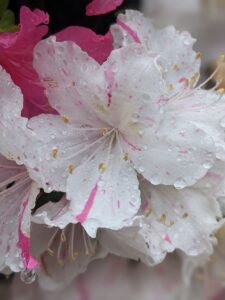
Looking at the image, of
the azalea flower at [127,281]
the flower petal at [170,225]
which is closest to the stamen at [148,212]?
the flower petal at [170,225]

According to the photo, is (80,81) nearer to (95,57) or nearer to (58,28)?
(95,57)

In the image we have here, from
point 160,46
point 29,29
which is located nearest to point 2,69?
point 29,29

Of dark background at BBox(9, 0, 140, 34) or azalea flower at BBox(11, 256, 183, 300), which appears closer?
dark background at BBox(9, 0, 140, 34)

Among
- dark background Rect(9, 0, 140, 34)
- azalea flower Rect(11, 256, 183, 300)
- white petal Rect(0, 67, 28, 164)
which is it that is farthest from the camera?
azalea flower Rect(11, 256, 183, 300)

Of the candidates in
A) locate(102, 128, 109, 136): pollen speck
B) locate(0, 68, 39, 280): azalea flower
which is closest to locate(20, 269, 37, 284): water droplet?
locate(0, 68, 39, 280): azalea flower

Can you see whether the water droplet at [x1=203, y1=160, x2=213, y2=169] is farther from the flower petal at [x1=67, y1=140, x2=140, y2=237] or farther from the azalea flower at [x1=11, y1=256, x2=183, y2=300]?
the azalea flower at [x1=11, y1=256, x2=183, y2=300]

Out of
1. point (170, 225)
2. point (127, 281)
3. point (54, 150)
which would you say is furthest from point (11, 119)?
point (127, 281)

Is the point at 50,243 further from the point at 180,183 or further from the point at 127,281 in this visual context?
the point at 127,281

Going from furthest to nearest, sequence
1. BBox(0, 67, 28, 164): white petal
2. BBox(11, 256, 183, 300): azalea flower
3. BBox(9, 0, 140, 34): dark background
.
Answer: BBox(11, 256, 183, 300): azalea flower
BBox(9, 0, 140, 34): dark background
BBox(0, 67, 28, 164): white petal
